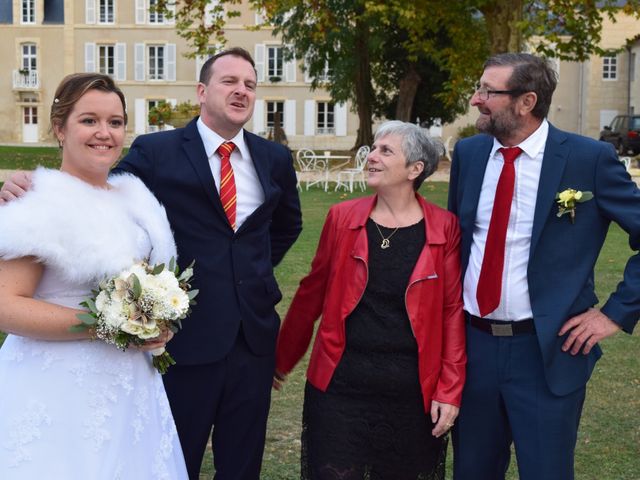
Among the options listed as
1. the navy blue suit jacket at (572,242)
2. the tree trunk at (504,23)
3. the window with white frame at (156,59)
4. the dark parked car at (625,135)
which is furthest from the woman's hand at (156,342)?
the window with white frame at (156,59)

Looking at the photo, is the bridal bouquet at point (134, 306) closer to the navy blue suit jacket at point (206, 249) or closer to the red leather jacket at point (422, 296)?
the navy blue suit jacket at point (206, 249)

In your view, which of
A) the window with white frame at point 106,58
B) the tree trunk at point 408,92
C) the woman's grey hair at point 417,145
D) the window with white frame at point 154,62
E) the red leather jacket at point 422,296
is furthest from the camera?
the window with white frame at point 106,58

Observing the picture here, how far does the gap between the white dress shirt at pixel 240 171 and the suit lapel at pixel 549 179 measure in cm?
125

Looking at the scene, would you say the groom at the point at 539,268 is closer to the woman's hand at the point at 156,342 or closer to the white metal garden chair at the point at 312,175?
the woman's hand at the point at 156,342

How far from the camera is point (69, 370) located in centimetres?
332

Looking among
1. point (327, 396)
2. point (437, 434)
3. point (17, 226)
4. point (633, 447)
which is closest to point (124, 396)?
point (17, 226)

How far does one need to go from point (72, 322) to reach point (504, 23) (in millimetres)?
19771

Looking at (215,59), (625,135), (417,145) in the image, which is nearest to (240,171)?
(215,59)

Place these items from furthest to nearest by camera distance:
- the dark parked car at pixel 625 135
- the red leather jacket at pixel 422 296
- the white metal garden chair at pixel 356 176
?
the dark parked car at pixel 625 135 → the white metal garden chair at pixel 356 176 → the red leather jacket at pixel 422 296

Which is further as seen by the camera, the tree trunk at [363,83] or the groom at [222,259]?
the tree trunk at [363,83]

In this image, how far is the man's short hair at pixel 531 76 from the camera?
3.88 metres

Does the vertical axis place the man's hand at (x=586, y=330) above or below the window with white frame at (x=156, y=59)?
below

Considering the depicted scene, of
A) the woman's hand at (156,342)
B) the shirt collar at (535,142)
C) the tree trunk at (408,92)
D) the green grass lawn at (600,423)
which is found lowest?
the green grass lawn at (600,423)

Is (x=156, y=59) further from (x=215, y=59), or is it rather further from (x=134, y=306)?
(x=134, y=306)
